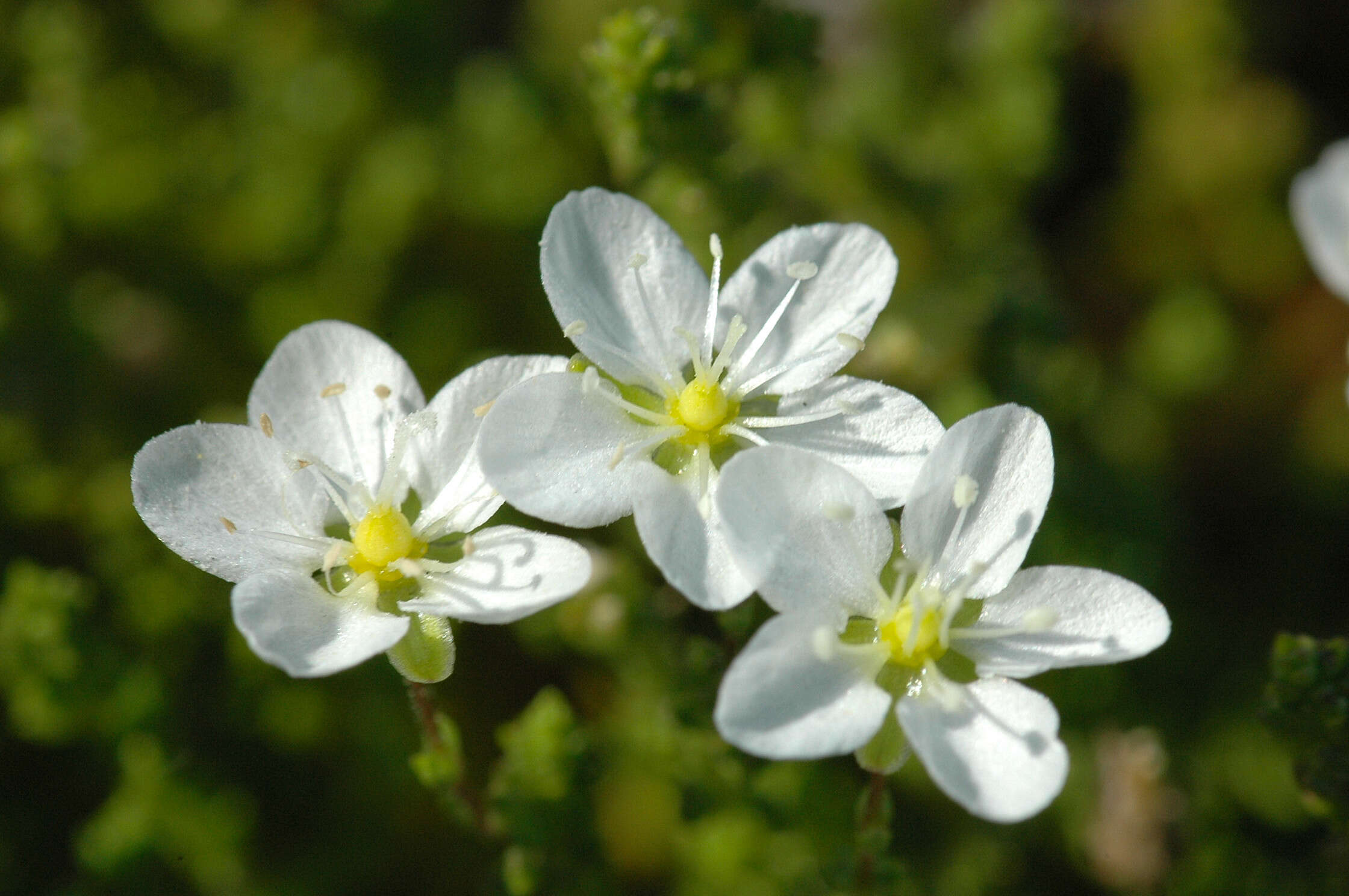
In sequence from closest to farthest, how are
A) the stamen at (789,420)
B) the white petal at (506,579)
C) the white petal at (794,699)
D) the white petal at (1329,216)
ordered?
the white petal at (794,699) → the white petal at (506,579) → the stamen at (789,420) → the white petal at (1329,216)

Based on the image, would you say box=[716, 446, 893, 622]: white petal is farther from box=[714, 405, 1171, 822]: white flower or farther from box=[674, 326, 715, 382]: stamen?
box=[674, 326, 715, 382]: stamen

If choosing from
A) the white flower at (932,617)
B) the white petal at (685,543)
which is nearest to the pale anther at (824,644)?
the white flower at (932,617)


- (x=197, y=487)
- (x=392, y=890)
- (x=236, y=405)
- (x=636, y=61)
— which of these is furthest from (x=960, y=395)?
(x=236, y=405)

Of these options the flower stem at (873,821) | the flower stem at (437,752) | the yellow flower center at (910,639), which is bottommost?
the flower stem at (873,821)

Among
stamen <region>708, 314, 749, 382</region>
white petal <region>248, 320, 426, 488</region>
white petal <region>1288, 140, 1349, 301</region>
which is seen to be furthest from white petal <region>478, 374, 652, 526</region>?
white petal <region>1288, 140, 1349, 301</region>

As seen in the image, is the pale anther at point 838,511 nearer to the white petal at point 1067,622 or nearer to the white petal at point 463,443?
the white petal at point 1067,622

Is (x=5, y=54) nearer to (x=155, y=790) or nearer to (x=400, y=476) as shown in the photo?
(x=155, y=790)

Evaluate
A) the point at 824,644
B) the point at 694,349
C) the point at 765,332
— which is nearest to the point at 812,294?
the point at 765,332
